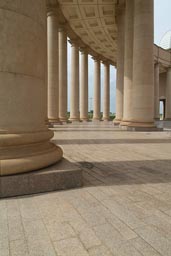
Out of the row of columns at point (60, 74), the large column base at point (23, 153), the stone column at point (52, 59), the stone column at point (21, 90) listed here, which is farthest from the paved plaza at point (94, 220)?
the row of columns at point (60, 74)

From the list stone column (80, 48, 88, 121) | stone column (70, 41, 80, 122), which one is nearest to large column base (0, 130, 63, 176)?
stone column (70, 41, 80, 122)

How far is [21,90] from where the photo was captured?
21.2m

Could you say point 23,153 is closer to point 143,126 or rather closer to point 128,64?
point 143,126

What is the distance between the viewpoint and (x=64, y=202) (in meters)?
18.0

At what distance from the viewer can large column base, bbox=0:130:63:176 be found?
19631 millimetres

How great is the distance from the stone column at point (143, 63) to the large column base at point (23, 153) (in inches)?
2627

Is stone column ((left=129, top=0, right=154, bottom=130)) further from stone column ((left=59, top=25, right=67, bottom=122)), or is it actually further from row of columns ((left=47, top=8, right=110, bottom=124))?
stone column ((left=59, top=25, right=67, bottom=122))

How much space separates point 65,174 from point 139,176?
26.9ft

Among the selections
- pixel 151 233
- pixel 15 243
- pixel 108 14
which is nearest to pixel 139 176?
pixel 151 233

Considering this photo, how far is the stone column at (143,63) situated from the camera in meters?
83.0

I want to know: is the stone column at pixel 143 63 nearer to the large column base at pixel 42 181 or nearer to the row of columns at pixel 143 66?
the row of columns at pixel 143 66

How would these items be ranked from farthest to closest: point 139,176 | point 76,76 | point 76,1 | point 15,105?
1. point 76,76
2. point 76,1
3. point 139,176
4. point 15,105

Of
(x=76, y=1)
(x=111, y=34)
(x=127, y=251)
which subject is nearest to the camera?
(x=127, y=251)

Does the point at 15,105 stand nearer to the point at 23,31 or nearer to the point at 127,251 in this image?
the point at 23,31
